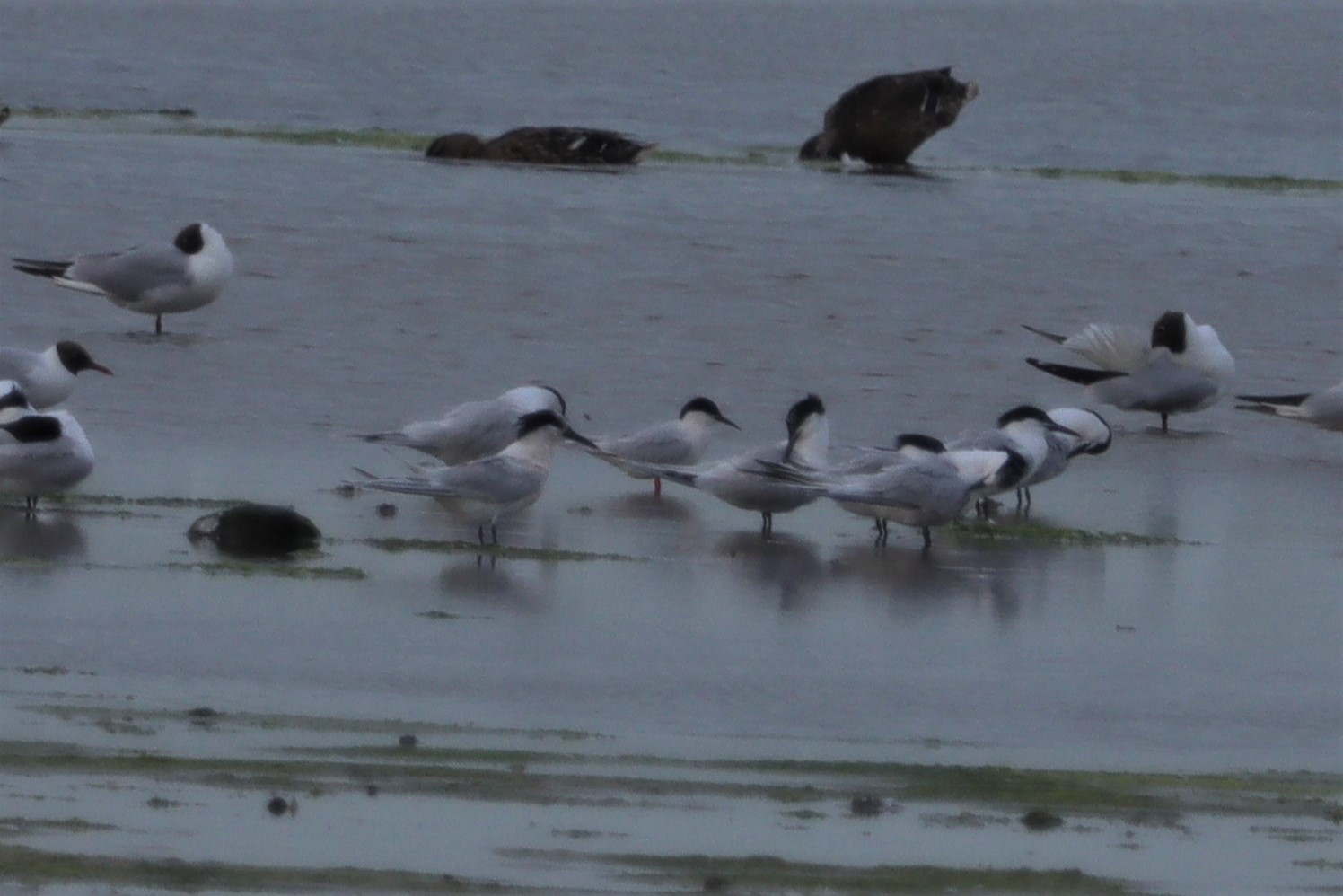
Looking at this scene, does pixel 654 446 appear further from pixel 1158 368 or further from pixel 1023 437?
pixel 1158 368

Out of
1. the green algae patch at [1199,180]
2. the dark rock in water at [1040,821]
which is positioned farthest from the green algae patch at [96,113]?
the dark rock in water at [1040,821]

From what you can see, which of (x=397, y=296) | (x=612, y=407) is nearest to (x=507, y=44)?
(x=397, y=296)

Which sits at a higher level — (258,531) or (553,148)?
(553,148)

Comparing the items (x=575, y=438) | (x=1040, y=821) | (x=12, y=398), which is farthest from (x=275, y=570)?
(x=1040, y=821)

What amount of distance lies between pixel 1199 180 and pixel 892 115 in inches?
122

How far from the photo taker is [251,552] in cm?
845

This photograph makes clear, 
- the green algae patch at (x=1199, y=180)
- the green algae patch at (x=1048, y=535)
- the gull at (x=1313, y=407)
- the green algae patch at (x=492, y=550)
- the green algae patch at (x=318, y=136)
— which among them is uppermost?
the green algae patch at (x=1199, y=180)

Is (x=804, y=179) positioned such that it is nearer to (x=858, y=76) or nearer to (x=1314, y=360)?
(x=1314, y=360)

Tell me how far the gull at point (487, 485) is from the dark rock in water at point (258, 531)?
0.66 metres

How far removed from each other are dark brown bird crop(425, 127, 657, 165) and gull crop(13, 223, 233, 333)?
11705mm

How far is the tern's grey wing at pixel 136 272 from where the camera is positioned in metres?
14.6

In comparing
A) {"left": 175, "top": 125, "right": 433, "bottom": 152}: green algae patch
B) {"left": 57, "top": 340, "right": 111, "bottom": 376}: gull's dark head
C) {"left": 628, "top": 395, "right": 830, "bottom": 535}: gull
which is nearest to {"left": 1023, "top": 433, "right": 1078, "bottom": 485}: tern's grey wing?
{"left": 628, "top": 395, "right": 830, "bottom": 535}: gull

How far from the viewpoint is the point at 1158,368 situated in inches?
519

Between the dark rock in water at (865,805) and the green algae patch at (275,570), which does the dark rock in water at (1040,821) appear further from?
the green algae patch at (275,570)
